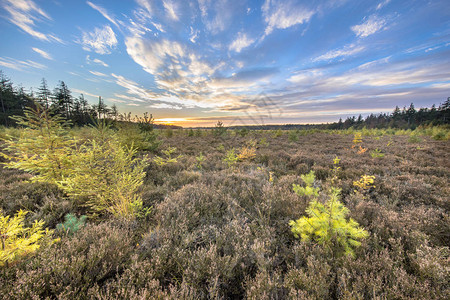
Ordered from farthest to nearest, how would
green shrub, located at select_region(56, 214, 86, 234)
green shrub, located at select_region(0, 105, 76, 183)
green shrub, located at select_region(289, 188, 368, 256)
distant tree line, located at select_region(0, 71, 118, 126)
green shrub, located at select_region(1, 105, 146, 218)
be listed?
distant tree line, located at select_region(0, 71, 118, 126) → green shrub, located at select_region(0, 105, 76, 183) → green shrub, located at select_region(1, 105, 146, 218) → green shrub, located at select_region(56, 214, 86, 234) → green shrub, located at select_region(289, 188, 368, 256)

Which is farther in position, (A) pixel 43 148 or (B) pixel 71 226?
(A) pixel 43 148

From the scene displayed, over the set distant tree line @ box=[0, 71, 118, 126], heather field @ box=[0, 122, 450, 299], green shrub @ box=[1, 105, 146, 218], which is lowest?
heather field @ box=[0, 122, 450, 299]

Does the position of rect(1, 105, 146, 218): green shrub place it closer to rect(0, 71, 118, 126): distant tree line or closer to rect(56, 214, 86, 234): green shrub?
rect(56, 214, 86, 234): green shrub

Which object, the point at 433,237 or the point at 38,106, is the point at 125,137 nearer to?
the point at 38,106

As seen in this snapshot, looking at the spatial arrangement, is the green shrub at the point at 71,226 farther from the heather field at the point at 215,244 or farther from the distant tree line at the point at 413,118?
the distant tree line at the point at 413,118

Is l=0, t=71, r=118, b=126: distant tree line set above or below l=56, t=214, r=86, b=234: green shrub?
above

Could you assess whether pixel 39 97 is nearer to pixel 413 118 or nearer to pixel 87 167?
pixel 87 167

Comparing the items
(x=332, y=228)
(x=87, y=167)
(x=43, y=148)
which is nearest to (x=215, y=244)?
(x=332, y=228)

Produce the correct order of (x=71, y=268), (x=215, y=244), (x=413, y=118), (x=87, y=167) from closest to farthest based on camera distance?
(x=71, y=268) → (x=215, y=244) → (x=87, y=167) → (x=413, y=118)

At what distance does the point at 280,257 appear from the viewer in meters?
2.25

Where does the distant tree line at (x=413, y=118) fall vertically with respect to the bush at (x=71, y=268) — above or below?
above

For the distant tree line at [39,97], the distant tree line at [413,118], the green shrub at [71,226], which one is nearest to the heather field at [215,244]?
the green shrub at [71,226]

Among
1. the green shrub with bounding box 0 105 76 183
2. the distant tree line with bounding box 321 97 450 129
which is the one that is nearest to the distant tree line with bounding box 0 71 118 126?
the green shrub with bounding box 0 105 76 183

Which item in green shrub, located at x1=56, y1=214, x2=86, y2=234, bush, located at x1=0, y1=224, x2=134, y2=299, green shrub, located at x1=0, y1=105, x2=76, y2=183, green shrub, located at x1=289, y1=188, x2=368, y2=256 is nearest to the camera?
bush, located at x1=0, y1=224, x2=134, y2=299
